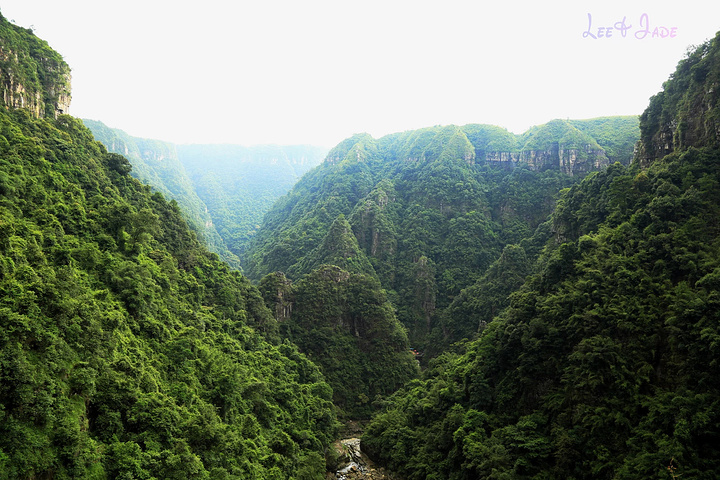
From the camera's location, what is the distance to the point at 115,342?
81.8ft

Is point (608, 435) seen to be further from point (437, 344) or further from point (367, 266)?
point (367, 266)

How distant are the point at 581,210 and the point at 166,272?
148 feet

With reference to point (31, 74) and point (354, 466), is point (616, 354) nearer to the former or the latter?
point (354, 466)

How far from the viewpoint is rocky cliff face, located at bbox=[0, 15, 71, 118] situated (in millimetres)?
41031

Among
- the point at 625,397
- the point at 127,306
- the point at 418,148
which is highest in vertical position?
the point at 418,148

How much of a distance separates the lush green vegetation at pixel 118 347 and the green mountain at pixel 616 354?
12.1 metres

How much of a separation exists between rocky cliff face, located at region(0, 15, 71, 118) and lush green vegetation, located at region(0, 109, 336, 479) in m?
2.23

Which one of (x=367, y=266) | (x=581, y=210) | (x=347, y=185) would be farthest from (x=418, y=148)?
(x=581, y=210)

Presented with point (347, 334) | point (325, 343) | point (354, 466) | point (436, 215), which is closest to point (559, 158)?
point (436, 215)

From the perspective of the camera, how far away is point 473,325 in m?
72.1

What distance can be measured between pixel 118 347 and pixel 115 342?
956 mm

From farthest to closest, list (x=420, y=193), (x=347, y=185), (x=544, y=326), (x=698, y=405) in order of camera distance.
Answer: (x=347, y=185) → (x=420, y=193) → (x=544, y=326) → (x=698, y=405)

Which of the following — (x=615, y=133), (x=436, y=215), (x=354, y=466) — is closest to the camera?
(x=354, y=466)

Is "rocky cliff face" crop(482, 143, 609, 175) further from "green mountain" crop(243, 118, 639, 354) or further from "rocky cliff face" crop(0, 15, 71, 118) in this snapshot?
"rocky cliff face" crop(0, 15, 71, 118)
